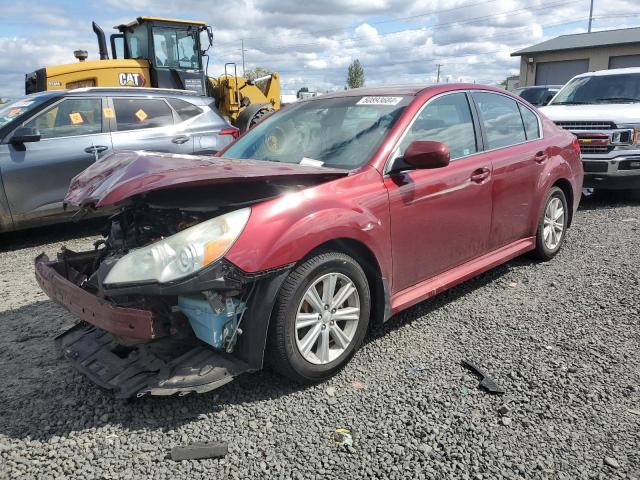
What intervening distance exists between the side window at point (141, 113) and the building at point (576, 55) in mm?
30774

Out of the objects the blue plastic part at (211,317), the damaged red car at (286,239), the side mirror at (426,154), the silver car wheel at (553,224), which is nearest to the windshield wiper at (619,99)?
the silver car wheel at (553,224)

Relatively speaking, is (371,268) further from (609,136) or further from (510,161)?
(609,136)

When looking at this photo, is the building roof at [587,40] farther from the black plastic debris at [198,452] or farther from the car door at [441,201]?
the black plastic debris at [198,452]

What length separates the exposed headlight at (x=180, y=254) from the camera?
253 cm

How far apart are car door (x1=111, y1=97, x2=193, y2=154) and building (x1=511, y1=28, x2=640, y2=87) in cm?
3072

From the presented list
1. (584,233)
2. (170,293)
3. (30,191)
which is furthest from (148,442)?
(584,233)

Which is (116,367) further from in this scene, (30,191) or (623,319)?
(30,191)

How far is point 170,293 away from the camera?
2.49 meters

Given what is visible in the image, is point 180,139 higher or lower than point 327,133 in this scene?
lower

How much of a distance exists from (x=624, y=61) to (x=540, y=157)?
32.3 m

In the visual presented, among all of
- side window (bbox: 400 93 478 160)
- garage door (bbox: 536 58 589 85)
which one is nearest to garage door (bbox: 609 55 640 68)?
garage door (bbox: 536 58 589 85)

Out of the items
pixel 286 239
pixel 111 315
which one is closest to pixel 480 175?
pixel 286 239

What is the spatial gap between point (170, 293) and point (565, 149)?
14.0 ft

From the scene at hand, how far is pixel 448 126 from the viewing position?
155 inches
